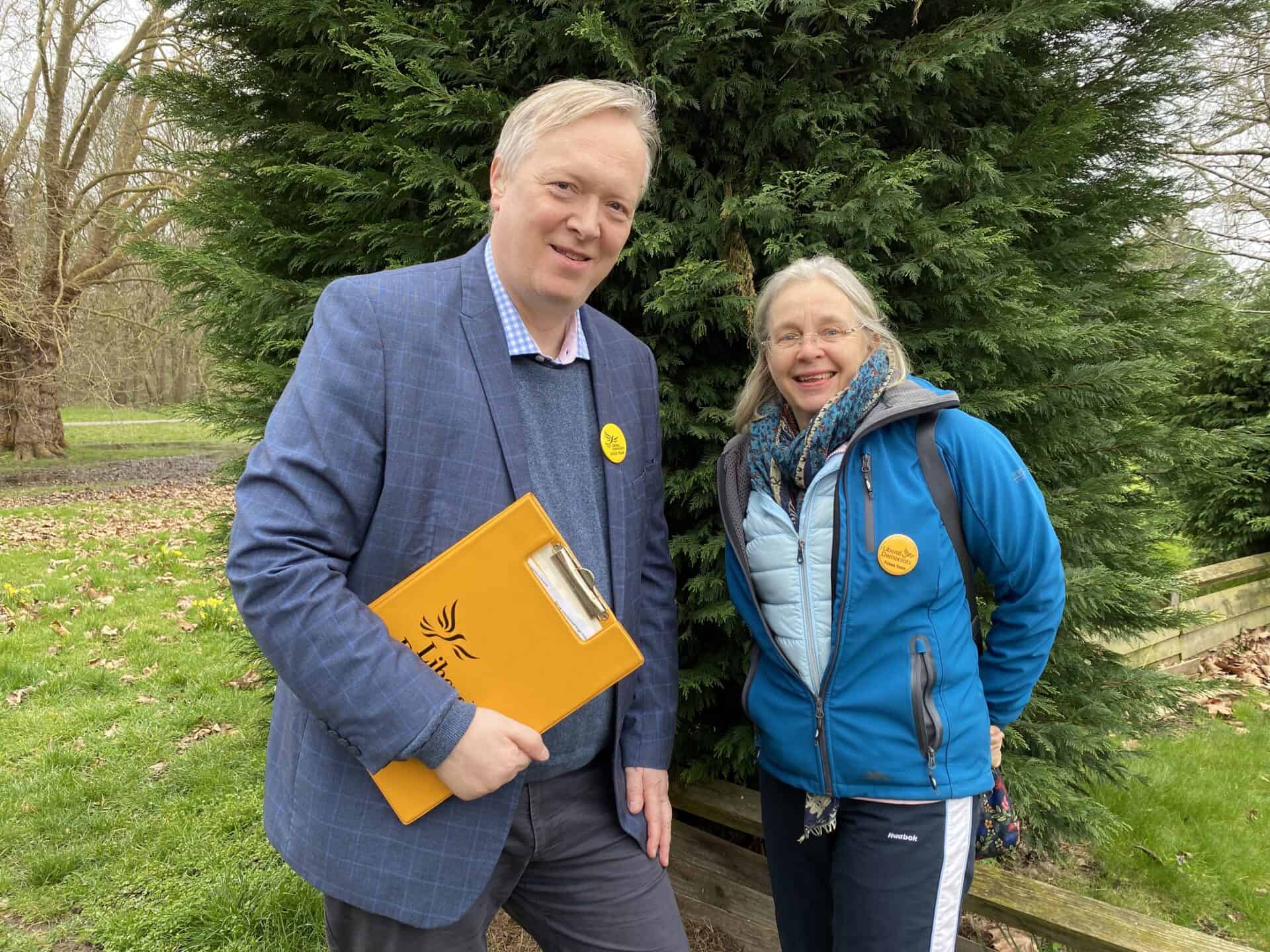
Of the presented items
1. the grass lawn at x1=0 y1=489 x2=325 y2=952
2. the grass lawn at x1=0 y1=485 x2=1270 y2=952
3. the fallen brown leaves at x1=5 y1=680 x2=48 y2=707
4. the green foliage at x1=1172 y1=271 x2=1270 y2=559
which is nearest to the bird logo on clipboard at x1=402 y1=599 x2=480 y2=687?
the grass lawn at x1=0 y1=485 x2=1270 y2=952

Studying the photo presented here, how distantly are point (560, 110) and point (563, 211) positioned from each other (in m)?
0.20

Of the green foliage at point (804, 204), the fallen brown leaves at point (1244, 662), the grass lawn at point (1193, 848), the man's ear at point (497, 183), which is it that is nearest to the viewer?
the man's ear at point (497, 183)

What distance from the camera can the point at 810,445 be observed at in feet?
5.98

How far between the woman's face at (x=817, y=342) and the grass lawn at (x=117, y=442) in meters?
12.8

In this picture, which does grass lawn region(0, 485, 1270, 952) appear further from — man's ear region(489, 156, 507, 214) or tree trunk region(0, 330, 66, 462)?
tree trunk region(0, 330, 66, 462)

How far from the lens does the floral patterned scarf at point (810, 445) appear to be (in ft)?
5.81

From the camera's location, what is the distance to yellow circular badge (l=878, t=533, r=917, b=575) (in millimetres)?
1693

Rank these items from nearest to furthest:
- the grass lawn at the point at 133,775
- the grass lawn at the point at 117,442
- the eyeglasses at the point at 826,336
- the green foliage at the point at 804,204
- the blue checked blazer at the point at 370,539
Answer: the blue checked blazer at the point at 370,539, the eyeglasses at the point at 826,336, the green foliage at the point at 804,204, the grass lawn at the point at 133,775, the grass lawn at the point at 117,442

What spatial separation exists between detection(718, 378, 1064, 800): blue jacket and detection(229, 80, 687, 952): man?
1.25 feet

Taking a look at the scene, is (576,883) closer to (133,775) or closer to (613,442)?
(613,442)

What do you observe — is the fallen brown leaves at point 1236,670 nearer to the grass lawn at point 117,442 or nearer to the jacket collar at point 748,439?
the jacket collar at point 748,439

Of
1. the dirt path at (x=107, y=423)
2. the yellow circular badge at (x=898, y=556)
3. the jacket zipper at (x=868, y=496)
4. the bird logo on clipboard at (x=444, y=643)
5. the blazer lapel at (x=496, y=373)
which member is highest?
the blazer lapel at (x=496, y=373)

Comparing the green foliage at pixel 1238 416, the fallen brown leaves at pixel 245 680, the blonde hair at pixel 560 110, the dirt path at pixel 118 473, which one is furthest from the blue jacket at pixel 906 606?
the dirt path at pixel 118 473

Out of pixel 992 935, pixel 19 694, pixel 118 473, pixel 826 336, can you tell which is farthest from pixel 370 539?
pixel 118 473
